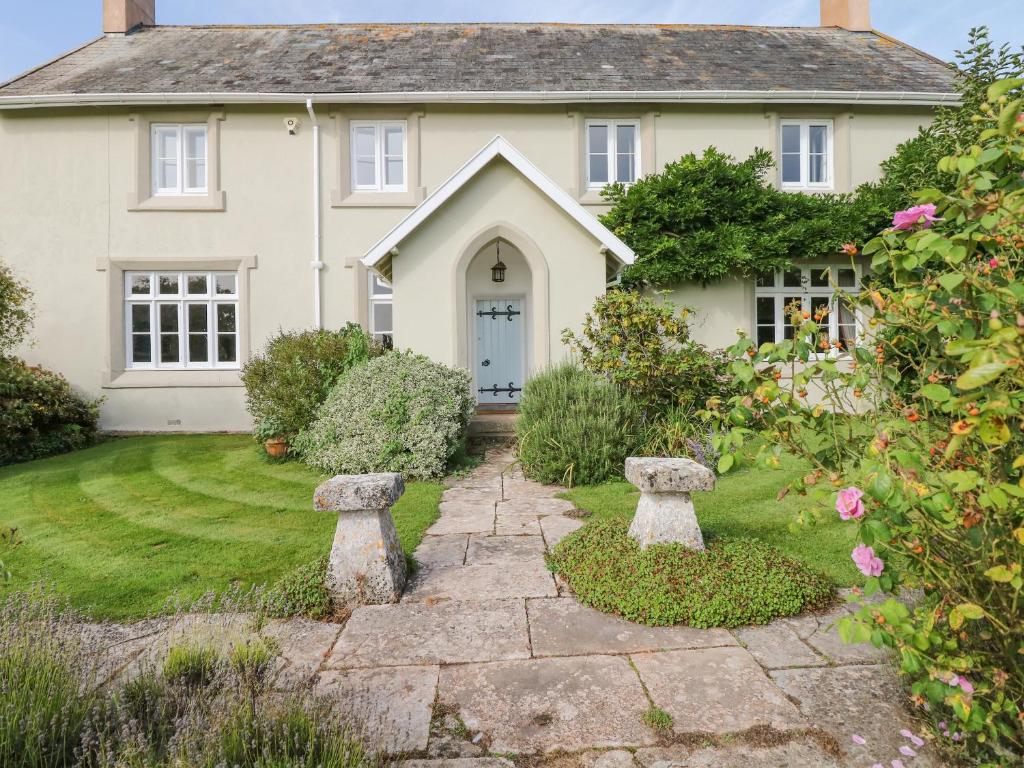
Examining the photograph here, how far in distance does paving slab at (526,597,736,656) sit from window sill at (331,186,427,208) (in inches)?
381

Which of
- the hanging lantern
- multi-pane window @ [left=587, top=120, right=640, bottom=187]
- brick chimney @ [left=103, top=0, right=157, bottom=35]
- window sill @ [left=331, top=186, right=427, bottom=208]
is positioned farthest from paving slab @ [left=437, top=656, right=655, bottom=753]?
brick chimney @ [left=103, top=0, right=157, bottom=35]

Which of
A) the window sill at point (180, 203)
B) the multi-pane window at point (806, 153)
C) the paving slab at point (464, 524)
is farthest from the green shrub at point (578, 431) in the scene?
the window sill at point (180, 203)

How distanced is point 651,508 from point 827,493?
2.22m

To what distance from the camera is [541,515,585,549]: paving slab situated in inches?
190

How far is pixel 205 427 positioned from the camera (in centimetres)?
1133

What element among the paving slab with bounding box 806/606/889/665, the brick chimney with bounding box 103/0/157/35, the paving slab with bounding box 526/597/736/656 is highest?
the brick chimney with bounding box 103/0/157/35

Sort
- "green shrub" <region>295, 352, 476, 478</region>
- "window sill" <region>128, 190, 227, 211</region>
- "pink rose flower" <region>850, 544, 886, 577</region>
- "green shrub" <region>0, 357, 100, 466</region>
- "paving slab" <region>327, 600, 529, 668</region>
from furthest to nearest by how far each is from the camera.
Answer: "window sill" <region>128, 190, 227, 211</region> < "green shrub" <region>0, 357, 100, 466</region> < "green shrub" <region>295, 352, 476, 478</region> < "paving slab" <region>327, 600, 529, 668</region> < "pink rose flower" <region>850, 544, 886, 577</region>

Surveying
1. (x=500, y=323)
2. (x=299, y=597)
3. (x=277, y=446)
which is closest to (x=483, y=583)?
(x=299, y=597)

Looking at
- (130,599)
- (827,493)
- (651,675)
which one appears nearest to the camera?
(827,493)

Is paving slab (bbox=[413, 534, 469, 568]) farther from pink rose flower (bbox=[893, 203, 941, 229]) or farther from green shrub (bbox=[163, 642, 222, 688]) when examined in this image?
pink rose flower (bbox=[893, 203, 941, 229])

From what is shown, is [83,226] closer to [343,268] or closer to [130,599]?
[343,268]

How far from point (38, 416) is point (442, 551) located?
8717 mm

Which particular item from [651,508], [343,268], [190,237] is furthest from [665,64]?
[651,508]

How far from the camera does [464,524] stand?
5.31 meters
